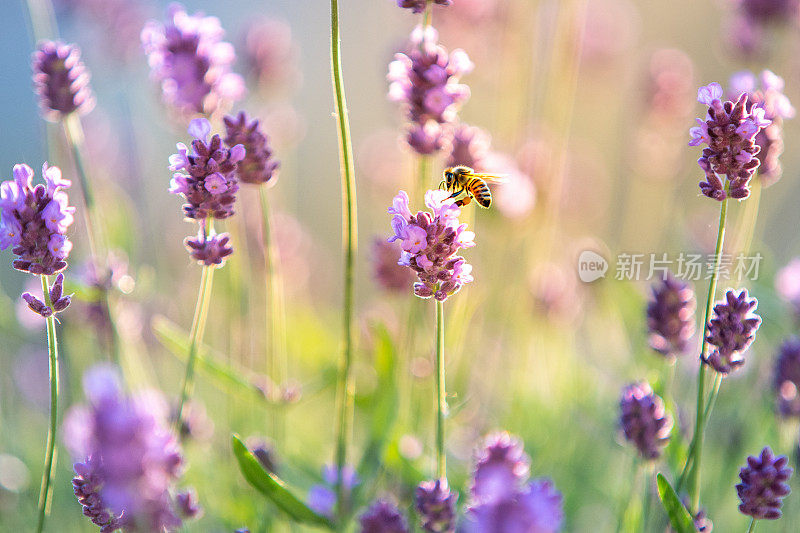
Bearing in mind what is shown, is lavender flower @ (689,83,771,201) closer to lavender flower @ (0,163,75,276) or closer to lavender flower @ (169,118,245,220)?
lavender flower @ (169,118,245,220)

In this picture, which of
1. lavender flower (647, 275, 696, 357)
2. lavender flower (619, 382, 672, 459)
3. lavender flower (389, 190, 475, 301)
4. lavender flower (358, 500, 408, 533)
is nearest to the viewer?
lavender flower (389, 190, 475, 301)

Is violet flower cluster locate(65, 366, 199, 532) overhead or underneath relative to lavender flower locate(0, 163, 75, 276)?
underneath

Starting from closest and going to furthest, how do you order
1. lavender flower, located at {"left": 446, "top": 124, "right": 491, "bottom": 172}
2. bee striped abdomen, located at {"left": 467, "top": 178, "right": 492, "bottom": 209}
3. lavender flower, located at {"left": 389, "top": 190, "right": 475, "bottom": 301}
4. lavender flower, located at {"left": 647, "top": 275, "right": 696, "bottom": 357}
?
Answer: lavender flower, located at {"left": 389, "top": 190, "right": 475, "bottom": 301}
lavender flower, located at {"left": 647, "top": 275, "right": 696, "bottom": 357}
bee striped abdomen, located at {"left": 467, "top": 178, "right": 492, "bottom": 209}
lavender flower, located at {"left": 446, "top": 124, "right": 491, "bottom": 172}

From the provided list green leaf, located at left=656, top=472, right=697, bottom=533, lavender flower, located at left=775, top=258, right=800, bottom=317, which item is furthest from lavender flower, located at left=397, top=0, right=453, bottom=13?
lavender flower, located at left=775, top=258, right=800, bottom=317

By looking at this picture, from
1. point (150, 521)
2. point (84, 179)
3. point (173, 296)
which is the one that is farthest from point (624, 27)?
point (150, 521)

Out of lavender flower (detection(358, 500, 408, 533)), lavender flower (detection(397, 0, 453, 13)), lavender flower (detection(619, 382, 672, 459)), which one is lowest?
lavender flower (detection(358, 500, 408, 533))

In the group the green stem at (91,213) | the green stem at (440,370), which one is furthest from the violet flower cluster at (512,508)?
the green stem at (91,213)

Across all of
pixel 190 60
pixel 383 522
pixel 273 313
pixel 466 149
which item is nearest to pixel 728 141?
pixel 466 149

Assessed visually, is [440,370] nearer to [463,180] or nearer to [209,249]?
[209,249]
